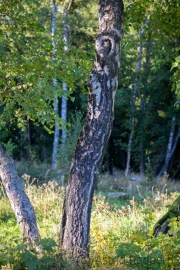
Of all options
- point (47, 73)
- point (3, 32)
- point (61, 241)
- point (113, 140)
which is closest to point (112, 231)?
point (61, 241)

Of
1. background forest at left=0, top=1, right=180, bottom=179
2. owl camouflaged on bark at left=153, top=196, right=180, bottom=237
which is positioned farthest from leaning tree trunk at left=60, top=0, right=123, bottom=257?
owl camouflaged on bark at left=153, top=196, right=180, bottom=237

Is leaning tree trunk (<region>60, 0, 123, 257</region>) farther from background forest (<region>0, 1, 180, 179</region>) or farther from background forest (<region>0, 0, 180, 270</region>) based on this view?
background forest (<region>0, 1, 180, 179</region>)

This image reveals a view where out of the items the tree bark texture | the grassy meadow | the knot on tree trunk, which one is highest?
the knot on tree trunk

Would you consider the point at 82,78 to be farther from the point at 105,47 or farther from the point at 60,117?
the point at 60,117

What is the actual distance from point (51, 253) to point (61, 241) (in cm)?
23

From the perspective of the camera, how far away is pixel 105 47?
13.3ft

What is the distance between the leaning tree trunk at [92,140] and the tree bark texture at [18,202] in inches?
20.4

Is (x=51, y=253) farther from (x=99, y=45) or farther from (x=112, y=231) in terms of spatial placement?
(x=99, y=45)

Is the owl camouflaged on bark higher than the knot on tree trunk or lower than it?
lower

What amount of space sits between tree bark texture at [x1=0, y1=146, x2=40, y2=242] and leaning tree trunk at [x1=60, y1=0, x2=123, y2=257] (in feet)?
1.70

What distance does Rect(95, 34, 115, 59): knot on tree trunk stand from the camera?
404 cm

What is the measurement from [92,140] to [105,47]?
3.60 ft

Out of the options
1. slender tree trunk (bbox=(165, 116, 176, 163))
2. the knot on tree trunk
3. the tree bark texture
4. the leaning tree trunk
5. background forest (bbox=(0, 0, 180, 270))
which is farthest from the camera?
slender tree trunk (bbox=(165, 116, 176, 163))

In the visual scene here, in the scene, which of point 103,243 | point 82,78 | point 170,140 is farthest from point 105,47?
point 170,140
